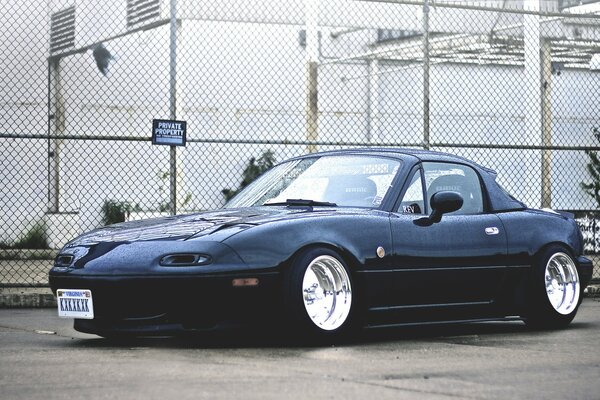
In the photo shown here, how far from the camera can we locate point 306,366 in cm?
651

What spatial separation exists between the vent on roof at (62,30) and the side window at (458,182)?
13.4m

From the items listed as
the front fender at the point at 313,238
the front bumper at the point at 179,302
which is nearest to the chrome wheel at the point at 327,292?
the front fender at the point at 313,238

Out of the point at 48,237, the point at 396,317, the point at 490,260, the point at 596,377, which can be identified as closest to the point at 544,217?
the point at 490,260

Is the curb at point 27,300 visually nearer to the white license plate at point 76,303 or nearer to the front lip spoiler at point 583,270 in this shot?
the white license plate at point 76,303

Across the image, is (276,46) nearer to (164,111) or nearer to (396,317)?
(164,111)

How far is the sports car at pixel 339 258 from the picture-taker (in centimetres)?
739

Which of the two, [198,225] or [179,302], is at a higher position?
Result: [198,225]

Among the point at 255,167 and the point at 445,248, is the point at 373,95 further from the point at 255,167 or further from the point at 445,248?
the point at 445,248

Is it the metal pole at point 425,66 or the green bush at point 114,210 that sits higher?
the metal pole at point 425,66

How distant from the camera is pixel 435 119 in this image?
90.6 feet

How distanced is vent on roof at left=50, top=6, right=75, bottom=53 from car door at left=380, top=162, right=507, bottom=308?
44.1ft

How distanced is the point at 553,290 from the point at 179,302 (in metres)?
3.18

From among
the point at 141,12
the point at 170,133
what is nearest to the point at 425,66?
the point at 170,133

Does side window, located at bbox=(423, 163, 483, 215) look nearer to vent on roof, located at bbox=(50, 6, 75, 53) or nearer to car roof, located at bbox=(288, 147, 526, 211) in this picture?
A: car roof, located at bbox=(288, 147, 526, 211)
